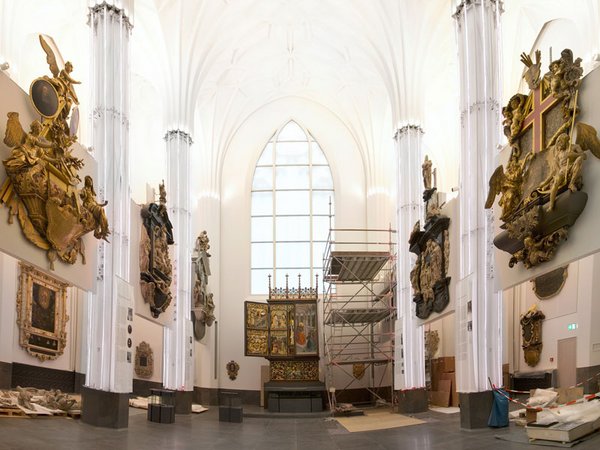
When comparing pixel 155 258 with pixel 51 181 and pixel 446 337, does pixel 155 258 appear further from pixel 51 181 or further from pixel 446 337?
pixel 446 337

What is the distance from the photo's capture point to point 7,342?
18.0 m

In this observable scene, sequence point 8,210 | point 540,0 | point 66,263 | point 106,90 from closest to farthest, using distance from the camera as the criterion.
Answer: point 8,210 < point 66,263 < point 106,90 < point 540,0

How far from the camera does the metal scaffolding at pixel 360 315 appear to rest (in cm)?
2583

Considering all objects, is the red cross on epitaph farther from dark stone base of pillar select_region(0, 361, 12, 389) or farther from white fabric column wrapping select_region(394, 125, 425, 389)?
dark stone base of pillar select_region(0, 361, 12, 389)

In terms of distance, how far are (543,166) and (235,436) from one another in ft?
28.0

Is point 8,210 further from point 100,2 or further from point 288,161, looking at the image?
point 288,161

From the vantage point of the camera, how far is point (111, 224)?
1608 cm

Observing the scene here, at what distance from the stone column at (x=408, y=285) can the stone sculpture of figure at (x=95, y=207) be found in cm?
1074

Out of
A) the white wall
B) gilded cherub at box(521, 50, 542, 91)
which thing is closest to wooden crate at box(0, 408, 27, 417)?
gilded cherub at box(521, 50, 542, 91)

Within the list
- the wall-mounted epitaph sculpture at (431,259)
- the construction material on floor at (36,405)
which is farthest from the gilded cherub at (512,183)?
the construction material on floor at (36,405)

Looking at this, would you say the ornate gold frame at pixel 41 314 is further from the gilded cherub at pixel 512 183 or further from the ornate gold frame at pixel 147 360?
the gilded cherub at pixel 512 183

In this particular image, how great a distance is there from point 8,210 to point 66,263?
2397 millimetres

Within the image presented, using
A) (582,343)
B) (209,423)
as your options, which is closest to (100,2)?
(209,423)

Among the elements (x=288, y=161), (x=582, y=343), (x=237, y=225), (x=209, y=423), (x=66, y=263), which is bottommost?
(x=209, y=423)
